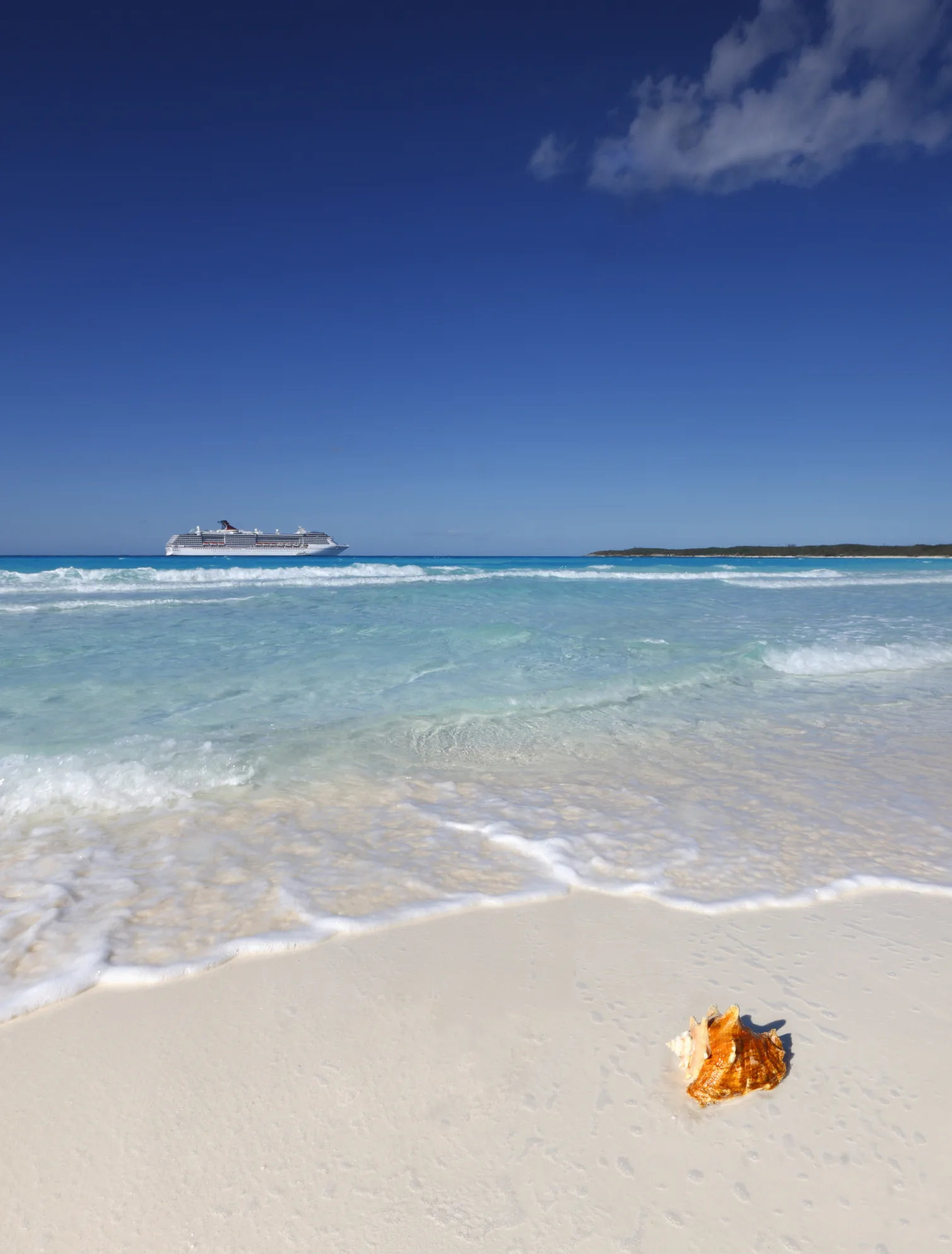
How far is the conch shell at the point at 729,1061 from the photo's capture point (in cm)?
178

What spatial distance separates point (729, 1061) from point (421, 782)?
287 centimetres

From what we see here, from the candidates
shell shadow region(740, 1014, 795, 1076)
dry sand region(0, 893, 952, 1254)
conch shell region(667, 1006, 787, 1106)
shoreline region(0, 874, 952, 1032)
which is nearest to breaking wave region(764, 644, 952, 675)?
shoreline region(0, 874, 952, 1032)

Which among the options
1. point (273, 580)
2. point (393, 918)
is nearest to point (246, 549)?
point (273, 580)

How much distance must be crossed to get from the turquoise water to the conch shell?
102 centimetres

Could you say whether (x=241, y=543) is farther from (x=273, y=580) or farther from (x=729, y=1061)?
(x=729, y=1061)

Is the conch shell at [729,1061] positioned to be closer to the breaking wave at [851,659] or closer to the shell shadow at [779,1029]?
the shell shadow at [779,1029]

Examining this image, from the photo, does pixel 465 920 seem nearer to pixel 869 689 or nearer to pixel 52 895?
pixel 52 895

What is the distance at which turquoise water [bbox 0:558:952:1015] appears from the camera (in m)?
2.92

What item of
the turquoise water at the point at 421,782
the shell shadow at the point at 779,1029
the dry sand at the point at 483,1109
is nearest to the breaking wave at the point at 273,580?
the turquoise water at the point at 421,782

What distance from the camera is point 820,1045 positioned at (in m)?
2.00

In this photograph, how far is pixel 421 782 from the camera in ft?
14.6

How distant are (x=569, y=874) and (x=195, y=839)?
79.9 inches

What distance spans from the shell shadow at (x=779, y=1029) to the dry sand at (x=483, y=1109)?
0.02 metres

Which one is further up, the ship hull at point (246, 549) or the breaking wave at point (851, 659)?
the ship hull at point (246, 549)
